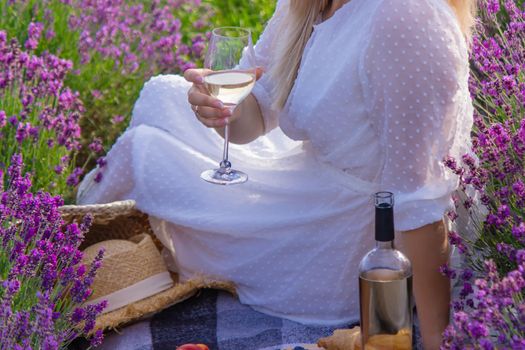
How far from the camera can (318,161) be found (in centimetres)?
300

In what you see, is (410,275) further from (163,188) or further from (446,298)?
(163,188)

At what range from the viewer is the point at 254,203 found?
10.2 feet

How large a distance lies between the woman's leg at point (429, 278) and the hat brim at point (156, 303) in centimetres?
78

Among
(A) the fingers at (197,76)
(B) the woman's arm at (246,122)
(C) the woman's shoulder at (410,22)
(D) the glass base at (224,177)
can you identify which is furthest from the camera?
(B) the woman's arm at (246,122)

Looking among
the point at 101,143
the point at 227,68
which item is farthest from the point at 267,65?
the point at 101,143

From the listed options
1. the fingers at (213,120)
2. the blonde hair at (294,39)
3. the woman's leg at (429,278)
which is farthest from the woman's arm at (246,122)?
the woman's leg at (429,278)

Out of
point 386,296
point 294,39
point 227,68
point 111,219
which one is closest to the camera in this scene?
point 386,296

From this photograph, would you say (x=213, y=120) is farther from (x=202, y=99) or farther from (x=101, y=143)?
(x=101, y=143)

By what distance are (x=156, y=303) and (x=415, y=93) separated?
109 centimetres

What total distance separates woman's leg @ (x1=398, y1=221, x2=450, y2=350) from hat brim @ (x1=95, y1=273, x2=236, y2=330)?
781 mm

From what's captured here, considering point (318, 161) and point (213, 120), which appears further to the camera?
point (318, 161)

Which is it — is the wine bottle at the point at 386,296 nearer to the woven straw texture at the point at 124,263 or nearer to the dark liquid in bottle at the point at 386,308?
the dark liquid in bottle at the point at 386,308

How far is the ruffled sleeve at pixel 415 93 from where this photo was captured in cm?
250

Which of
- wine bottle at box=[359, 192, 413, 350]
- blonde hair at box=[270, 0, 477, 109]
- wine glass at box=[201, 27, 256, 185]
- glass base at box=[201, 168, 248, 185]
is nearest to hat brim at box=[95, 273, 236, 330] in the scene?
glass base at box=[201, 168, 248, 185]
